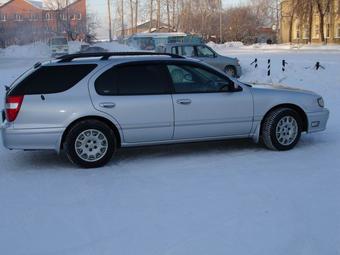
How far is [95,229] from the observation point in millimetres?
4621

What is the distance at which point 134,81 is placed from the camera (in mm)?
6961

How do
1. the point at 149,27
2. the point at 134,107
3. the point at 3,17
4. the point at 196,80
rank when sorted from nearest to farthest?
the point at 134,107, the point at 196,80, the point at 3,17, the point at 149,27

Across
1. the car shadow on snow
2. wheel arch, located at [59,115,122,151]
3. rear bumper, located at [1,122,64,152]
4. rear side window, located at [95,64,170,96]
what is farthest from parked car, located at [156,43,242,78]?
rear bumper, located at [1,122,64,152]

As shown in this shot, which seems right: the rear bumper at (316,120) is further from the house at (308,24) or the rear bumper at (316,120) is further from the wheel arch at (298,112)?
the house at (308,24)

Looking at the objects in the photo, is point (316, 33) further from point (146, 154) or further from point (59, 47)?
point (146, 154)

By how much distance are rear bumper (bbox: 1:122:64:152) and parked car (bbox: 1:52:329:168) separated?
13mm

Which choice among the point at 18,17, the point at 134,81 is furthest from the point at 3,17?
the point at 134,81

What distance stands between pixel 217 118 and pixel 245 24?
272 ft

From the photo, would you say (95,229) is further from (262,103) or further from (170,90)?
(262,103)

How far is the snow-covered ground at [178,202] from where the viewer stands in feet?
14.1

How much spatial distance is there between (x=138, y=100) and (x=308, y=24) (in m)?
57.7

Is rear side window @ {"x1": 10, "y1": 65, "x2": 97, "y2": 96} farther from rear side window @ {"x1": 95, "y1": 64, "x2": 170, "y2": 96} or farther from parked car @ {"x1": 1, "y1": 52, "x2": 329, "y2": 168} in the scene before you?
rear side window @ {"x1": 95, "y1": 64, "x2": 170, "y2": 96}

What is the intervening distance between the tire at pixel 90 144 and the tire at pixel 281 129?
232cm

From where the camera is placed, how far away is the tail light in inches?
256
